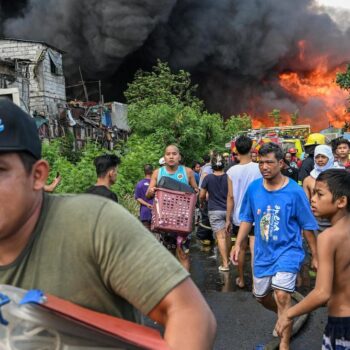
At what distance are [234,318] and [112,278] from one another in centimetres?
383

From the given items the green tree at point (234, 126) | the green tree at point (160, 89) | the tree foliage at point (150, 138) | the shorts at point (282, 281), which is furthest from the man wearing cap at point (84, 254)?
the green tree at point (160, 89)

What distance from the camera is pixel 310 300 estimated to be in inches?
96.2

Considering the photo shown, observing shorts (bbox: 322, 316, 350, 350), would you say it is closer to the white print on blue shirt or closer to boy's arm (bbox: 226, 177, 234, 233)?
the white print on blue shirt

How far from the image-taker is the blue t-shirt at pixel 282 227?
3.66 meters

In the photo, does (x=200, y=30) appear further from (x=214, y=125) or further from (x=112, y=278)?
(x=112, y=278)

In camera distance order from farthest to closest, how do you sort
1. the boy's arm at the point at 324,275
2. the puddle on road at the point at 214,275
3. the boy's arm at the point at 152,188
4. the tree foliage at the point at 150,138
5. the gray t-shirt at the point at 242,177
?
the tree foliage at the point at 150,138, the puddle on road at the point at 214,275, the gray t-shirt at the point at 242,177, the boy's arm at the point at 152,188, the boy's arm at the point at 324,275

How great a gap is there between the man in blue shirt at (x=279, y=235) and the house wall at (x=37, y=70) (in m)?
23.2

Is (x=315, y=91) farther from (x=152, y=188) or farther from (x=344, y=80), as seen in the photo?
(x=152, y=188)

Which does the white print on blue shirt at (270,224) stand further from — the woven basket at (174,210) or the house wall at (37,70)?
the house wall at (37,70)

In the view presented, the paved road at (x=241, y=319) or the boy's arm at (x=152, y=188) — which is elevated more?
the boy's arm at (x=152, y=188)

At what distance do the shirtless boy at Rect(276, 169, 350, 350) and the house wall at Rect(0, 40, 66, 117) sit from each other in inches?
958

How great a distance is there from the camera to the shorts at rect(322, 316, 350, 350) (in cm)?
248

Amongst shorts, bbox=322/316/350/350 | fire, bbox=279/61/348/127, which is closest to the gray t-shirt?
shorts, bbox=322/316/350/350

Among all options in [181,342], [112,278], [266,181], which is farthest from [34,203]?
[266,181]
